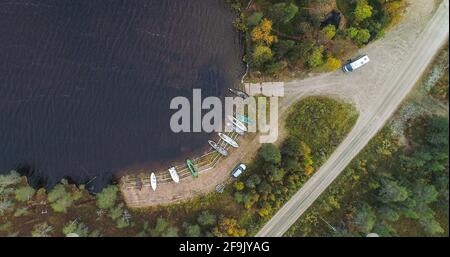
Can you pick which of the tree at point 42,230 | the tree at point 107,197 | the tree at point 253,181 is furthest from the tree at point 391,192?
the tree at point 42,230

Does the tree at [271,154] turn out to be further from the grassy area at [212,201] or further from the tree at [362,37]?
the tree at [362,37]

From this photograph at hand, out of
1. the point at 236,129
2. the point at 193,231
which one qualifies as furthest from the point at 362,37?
the point at 193,231

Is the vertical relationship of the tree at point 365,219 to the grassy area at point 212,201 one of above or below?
below

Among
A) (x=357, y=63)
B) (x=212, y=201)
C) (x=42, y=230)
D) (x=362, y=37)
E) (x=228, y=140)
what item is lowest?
(x=42, y=230)

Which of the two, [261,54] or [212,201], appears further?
[212,201]

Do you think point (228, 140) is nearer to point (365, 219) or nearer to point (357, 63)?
point (357, 63)

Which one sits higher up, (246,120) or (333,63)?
(333,63)
